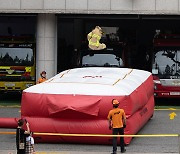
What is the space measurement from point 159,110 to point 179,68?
2550 mm

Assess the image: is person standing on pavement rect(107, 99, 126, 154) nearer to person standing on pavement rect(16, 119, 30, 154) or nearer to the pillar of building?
person standing on pavement rect(16, 119, 30, 154)

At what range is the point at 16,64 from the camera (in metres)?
27.9

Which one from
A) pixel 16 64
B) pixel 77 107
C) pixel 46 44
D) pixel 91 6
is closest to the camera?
pixel 77 107

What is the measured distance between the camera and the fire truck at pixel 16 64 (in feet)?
90.7

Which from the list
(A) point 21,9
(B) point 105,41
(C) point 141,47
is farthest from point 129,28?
(A) point 21,9

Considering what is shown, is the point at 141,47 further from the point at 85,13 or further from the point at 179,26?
the point at 85,13

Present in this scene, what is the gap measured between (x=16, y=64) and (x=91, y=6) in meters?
4.87

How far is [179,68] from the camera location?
26.4m

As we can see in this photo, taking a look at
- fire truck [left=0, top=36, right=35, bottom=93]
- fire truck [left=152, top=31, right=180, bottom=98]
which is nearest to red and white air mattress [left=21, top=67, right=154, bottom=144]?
fire truck [left=152, top=31, right=180, bottom=98]

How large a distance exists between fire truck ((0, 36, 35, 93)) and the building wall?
2.12m

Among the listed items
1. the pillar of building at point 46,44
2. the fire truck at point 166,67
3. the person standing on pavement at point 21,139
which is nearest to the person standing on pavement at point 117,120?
the person standing on pavement at point 21,139

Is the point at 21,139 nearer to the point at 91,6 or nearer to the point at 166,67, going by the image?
the point at 91,6

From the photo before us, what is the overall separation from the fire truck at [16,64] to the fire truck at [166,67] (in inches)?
241

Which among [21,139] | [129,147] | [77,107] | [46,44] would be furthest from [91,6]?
[21,139]
